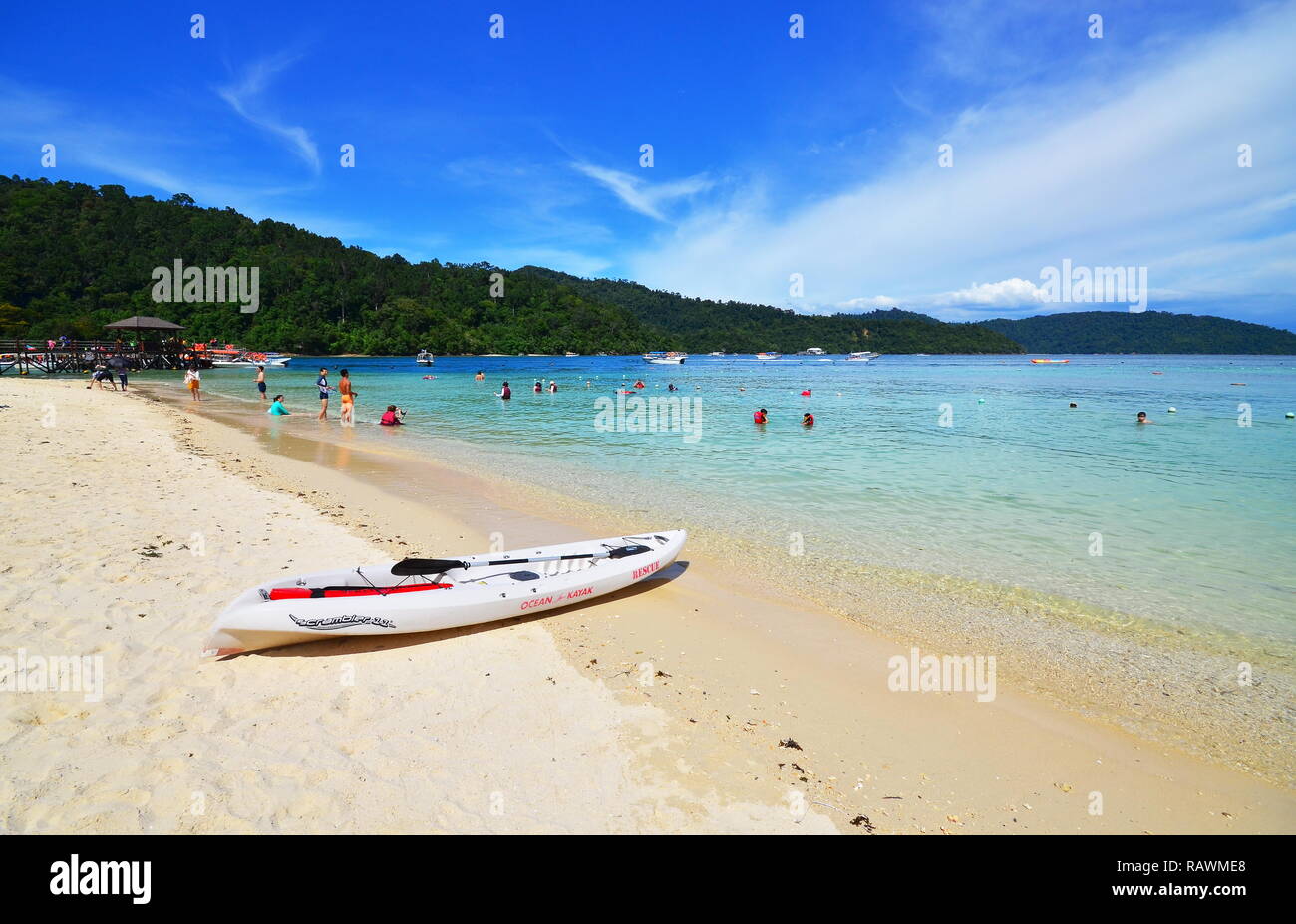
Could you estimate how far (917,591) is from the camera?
762 cm

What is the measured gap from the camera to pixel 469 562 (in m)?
6.97

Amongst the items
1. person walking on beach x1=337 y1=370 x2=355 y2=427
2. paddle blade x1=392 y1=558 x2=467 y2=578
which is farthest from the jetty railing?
paddle blade x1=392 y1=558 x2=467 y2=578

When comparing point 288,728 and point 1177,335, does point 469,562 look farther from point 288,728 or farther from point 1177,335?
point 1177,335

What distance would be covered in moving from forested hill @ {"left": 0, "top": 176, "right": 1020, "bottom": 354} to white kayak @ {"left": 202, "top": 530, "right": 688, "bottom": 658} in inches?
3806

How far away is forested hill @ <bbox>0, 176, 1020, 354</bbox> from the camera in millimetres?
97312

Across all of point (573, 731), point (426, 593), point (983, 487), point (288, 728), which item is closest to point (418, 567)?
point (426, 593)

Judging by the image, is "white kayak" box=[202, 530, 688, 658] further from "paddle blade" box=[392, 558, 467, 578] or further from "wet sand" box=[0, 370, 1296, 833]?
"wet sand" box=[0, 370, 1296, 833]

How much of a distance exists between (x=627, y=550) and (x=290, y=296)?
14518 cm

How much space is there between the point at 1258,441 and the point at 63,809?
103 ft

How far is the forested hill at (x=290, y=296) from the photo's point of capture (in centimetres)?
9731

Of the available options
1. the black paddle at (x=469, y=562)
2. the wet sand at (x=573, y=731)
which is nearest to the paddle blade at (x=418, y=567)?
the black paddle at (x=469, y=562)

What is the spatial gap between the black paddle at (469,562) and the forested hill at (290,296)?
96.8 meters

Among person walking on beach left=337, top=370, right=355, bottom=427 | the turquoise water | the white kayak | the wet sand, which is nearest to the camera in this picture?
the wet sand

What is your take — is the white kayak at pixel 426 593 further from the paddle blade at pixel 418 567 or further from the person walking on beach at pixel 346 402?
the person walking on beach at pixel 346 402
